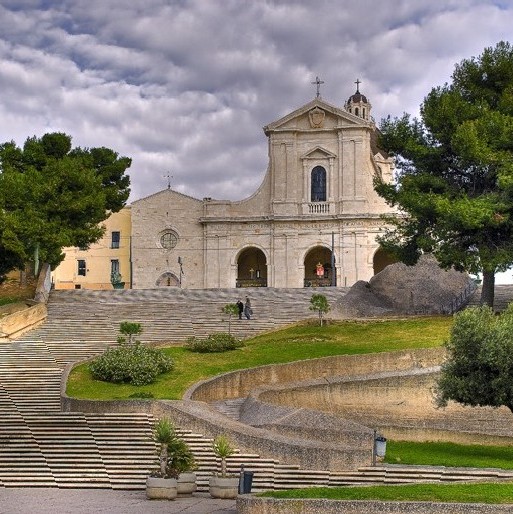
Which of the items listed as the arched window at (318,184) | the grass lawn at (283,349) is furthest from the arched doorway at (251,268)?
the grass lawn at (283,349)

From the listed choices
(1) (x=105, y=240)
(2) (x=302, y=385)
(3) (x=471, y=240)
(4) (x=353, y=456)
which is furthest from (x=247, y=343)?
(1) (x=105, y=240)

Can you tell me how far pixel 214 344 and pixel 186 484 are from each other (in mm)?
15750

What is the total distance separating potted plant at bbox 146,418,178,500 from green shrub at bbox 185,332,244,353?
604 inches

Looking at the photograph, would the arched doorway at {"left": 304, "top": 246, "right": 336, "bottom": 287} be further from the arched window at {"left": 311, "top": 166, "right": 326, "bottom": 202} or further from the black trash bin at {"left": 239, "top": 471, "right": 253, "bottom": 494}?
the black trash bin at {"left": 239, "top": 471, "right": 253, "bottom": 494}

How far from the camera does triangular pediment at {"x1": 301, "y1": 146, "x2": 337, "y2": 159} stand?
63594 mm

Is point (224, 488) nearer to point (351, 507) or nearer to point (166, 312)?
point (351, 507)

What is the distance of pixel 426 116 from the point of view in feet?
140

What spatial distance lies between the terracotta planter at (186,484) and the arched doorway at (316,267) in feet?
140

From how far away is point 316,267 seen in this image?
2518 inches

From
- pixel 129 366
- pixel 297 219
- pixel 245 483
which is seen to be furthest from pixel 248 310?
pixel 245 483

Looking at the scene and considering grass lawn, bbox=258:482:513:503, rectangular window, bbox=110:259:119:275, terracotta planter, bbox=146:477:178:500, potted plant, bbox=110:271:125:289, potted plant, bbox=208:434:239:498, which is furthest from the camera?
rectangular window, bbox=110:259:119:275

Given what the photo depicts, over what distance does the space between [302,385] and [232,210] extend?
34.9m

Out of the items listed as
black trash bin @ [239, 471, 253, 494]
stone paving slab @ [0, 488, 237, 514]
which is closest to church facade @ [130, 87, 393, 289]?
stone paving slab @ [0, 488, 237, 514]

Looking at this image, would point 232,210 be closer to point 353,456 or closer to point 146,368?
point 146,368
